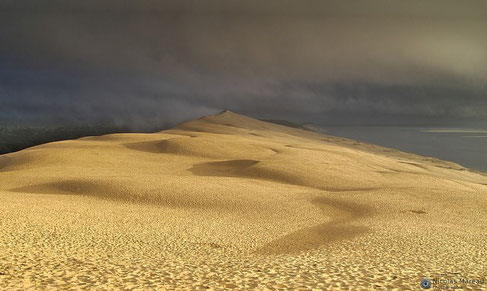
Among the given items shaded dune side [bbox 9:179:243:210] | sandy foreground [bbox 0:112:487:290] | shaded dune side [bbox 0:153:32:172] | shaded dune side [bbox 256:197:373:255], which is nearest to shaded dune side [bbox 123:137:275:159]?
sandy foreground [bbox 0:112:487:290]

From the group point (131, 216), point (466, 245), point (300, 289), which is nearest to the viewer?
point (300, 289)

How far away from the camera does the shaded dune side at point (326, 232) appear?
1313cm

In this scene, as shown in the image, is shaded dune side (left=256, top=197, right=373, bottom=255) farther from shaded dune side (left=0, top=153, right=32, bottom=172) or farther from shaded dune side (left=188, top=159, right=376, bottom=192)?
shaded dune side (left=0, top=153, right=32, bottom=172)

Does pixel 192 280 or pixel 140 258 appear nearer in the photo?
pixel 192 280

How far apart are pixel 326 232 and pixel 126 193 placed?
11.8 metres

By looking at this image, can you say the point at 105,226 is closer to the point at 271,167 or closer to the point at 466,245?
the point at 466,245

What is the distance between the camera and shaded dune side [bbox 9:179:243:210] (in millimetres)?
20500

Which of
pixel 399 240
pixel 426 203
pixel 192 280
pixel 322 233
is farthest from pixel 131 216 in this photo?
pixel 426 203

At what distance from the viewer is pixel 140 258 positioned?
1090 centimetres

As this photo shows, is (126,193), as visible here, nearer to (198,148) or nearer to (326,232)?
(326,232)

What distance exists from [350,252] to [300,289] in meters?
4.21

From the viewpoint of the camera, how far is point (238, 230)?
1570cm

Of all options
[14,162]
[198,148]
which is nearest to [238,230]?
[198,148]

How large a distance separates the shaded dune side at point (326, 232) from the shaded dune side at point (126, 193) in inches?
196
